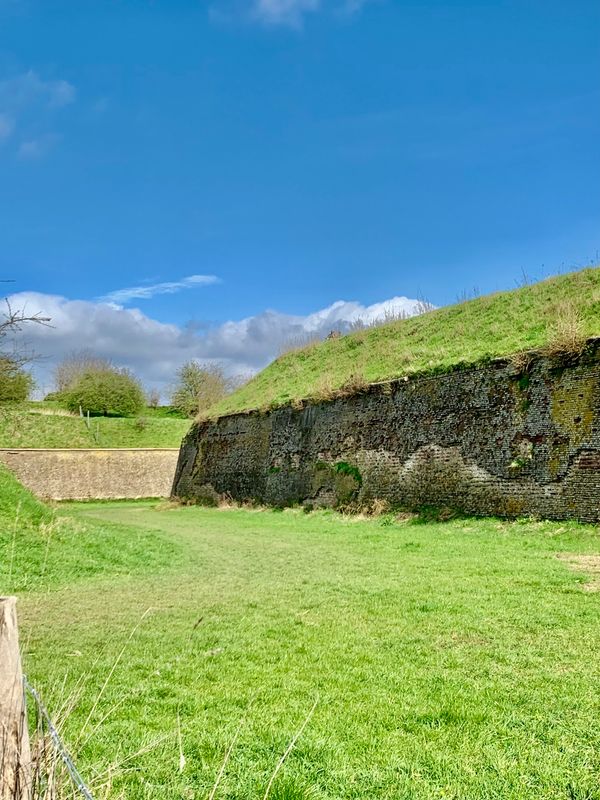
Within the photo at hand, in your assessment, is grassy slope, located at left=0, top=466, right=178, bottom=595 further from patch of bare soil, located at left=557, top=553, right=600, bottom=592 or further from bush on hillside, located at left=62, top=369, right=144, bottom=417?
bush on hillside, located at left=62, top=369, right=144, bottom=417

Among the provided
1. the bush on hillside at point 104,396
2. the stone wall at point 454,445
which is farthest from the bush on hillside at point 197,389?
the stone wall at point 454,445

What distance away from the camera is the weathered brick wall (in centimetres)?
3453

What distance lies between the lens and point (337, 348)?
87.0 feet

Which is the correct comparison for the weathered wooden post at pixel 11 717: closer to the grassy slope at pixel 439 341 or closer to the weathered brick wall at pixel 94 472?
the grassy slope at pixel 439 341

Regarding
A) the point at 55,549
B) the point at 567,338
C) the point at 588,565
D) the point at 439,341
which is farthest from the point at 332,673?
the point at 439,341

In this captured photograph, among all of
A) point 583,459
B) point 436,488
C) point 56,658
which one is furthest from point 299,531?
point 56,658

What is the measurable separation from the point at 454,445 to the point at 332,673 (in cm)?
1168

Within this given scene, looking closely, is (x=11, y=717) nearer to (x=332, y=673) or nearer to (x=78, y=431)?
(x=332, y=673)

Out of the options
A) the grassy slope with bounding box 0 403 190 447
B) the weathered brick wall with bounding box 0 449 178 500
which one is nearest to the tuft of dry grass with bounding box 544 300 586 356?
the weathered brick wall with bounding box 0 449 178 500

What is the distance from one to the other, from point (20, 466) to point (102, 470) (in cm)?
436

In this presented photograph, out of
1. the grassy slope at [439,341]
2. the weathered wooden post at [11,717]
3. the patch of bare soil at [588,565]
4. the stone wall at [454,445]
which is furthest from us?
the grassy slope at [439,341]

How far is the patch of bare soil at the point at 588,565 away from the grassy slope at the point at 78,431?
31920 millimetres

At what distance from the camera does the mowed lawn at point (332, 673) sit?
310 centimetres

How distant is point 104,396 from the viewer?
148 ft
